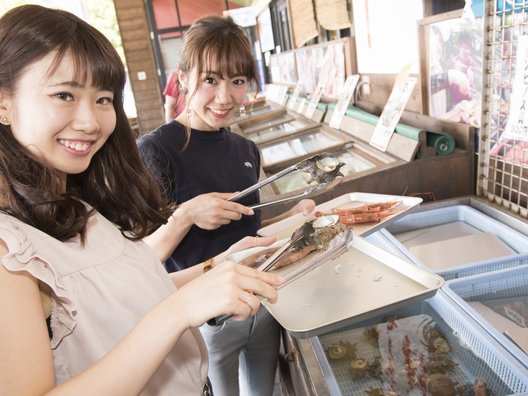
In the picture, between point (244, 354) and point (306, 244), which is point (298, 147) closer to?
point (244, 354)

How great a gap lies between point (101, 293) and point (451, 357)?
1.08m

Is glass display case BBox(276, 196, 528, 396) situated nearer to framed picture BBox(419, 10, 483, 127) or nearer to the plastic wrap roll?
the plastic wrap roll

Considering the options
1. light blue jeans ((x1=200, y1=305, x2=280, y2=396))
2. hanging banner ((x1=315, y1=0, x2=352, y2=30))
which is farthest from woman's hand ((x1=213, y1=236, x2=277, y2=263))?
hanging banner ((x1=315, y1=0, x2=352, y2=30))

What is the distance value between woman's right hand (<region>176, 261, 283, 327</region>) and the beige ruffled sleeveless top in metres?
0.21

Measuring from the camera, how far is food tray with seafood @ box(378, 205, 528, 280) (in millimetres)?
1606

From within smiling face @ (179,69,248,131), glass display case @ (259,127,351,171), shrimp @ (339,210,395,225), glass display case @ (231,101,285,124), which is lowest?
shrimp @ (339,210,395,225)

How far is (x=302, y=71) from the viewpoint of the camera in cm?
596

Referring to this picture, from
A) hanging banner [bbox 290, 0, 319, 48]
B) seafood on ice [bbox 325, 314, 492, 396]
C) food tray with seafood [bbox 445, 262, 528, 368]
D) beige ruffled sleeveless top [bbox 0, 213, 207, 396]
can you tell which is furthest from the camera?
hanging banner [bbox 290, 0, 319, 48]

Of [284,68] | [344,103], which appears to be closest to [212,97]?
[344,103]

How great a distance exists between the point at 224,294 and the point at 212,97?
1.13 metres

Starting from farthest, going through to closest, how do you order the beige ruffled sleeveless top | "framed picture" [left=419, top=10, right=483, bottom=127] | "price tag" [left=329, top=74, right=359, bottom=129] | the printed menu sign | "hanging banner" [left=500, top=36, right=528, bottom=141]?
"price tag" [left=329, top=74, right=359, bottom=129] < the printed menu sign < "framed picture" [left=419, top=10, right=483, bottom=127] < "hanging banner" [left=500, top=36, right=528, bottom=141] < the beige ruffled sleeveless top

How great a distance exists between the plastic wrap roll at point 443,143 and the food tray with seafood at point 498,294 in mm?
832

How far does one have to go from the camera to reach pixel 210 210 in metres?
1.57

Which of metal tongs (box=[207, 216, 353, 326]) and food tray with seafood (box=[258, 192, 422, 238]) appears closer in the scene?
metal tongs (box=[207, 216, 353, 326])
